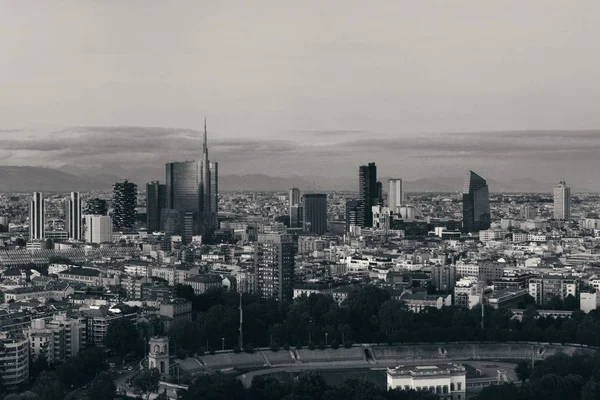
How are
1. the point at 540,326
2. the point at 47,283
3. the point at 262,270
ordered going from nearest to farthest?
the point at 540,326 → the point at 262,270 → the point at 47,283

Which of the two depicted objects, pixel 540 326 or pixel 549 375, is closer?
pixel 549 375

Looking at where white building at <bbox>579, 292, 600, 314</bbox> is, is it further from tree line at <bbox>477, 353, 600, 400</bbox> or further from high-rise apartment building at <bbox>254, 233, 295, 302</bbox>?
tree line at <bbox>477, 353, 600, 400</bbox>

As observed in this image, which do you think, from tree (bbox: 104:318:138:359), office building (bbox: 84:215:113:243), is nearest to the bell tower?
tree (bbox: 104:318:138:359)

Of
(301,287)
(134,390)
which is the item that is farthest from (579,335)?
(134,390)

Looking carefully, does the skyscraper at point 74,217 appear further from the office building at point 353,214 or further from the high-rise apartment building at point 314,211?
the office building at point 353,214

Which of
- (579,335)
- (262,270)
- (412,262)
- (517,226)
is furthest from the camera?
(517,226)

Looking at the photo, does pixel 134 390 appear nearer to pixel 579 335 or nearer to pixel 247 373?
pixel 247 373
